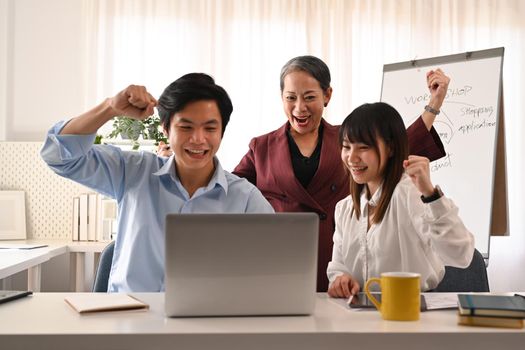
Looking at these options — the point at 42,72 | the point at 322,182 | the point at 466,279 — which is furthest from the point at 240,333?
the point at 42,72

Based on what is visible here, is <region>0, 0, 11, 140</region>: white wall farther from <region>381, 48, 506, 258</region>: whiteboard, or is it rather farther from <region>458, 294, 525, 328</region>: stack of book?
<region>458, 294, 525, 328</region>: stack of book

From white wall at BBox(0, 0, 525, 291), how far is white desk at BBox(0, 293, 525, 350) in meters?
2.78

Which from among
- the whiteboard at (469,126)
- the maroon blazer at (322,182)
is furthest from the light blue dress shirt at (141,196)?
the whiteboard at (469,126)

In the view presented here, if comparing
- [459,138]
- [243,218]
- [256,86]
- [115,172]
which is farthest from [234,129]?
[243,218]

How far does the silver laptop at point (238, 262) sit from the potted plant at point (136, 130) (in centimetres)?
224

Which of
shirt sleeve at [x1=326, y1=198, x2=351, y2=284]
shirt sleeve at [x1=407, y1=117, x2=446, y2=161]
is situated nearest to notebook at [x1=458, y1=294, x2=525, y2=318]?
shirt sleeve at [x1=326, y1=198, x2=351, y2=284]

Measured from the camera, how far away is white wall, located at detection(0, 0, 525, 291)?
3764mm

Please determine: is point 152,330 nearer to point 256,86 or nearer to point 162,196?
point 162,196

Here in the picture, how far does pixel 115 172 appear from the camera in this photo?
5.84 feet

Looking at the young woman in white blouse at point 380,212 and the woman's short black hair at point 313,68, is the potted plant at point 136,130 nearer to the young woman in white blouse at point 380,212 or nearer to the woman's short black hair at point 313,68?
the woman's short black hair at point 313,68

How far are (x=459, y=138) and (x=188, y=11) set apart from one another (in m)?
1.82

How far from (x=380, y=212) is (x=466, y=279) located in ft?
1.09

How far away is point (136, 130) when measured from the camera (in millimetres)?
3359

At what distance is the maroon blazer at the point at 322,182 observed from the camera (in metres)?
2.31
